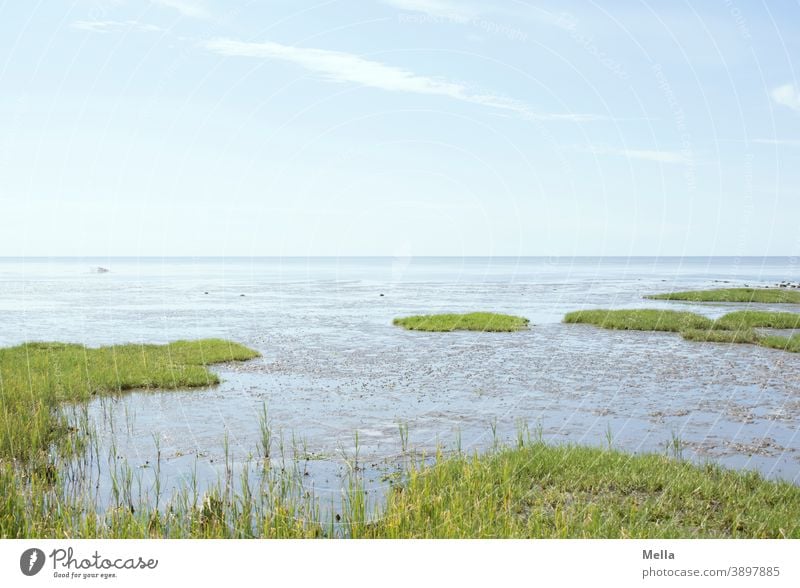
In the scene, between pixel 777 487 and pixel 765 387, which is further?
pixel 765 387

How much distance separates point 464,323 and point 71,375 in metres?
25.0

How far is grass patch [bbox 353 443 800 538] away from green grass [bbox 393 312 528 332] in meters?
27.5

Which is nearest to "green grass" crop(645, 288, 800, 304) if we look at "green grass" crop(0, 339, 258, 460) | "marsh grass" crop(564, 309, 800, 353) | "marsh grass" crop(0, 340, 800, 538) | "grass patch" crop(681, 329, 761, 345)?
"marsh grass" crop(564, 309, 800, 353)

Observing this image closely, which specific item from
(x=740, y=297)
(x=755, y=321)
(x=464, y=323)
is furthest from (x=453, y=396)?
(x=740, y=297)

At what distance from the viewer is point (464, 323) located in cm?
4234

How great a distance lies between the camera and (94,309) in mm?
57031

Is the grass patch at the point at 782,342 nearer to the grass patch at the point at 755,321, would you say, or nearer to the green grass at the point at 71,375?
the grass patch at the point at 755,321

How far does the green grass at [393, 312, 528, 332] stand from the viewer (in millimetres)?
41531

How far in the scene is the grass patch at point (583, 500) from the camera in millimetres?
8906
